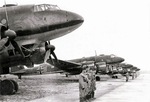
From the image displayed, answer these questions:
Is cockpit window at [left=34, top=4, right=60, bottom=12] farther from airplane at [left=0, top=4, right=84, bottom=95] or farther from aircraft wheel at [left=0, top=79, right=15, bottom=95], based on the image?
aircraft wheel at [left=0, top=79, right=15, bottom=95]

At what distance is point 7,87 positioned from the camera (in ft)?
43.2

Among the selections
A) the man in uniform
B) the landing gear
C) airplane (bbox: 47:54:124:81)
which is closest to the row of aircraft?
the landing gear

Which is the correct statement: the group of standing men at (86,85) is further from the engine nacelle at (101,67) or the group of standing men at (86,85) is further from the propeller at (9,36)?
the engine nacelle at (101,67)

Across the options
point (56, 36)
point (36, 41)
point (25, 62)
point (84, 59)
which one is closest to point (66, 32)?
point (56, 36)

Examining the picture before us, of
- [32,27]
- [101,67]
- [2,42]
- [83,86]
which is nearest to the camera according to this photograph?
[83,86]

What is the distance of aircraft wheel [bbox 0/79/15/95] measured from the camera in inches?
513

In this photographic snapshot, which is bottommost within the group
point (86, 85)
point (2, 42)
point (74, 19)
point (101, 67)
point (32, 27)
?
point (101, 67)

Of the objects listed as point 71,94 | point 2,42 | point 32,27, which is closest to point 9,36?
point 2,42

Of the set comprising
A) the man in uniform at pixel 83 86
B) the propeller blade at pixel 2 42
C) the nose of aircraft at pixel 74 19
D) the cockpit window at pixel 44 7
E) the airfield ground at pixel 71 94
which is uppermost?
the cockpit window at pixel 44 7

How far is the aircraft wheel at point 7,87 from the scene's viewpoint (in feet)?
42.7

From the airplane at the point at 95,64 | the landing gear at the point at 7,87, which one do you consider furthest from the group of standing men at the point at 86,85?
the airplane at the point at 95,64

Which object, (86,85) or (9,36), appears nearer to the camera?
(86,85)

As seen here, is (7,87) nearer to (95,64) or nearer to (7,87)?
(7,87)

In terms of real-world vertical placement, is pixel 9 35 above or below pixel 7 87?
above
